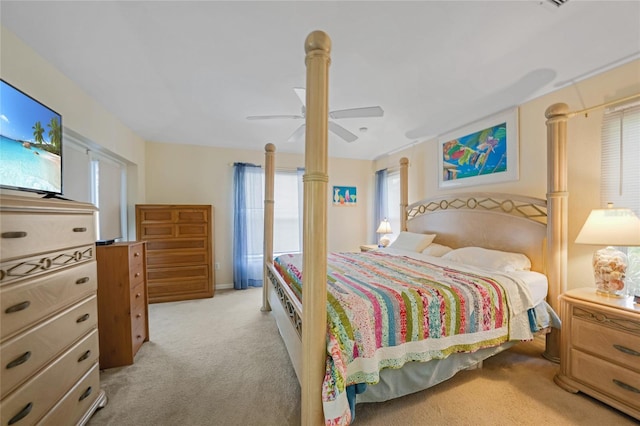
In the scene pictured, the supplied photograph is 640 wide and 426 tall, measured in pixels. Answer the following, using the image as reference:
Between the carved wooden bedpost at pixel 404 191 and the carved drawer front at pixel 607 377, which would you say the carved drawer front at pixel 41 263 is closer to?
the carved drawer front at pixel 607 377

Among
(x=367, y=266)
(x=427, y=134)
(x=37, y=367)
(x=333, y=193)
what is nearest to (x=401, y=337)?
(x=367, y=266)

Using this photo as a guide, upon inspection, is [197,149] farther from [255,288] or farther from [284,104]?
[255,288]

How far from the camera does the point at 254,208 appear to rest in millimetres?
4633

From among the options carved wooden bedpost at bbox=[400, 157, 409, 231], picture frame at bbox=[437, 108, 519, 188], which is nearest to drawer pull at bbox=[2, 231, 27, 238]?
picture frame at bbox=[437, 108, 519, 188]

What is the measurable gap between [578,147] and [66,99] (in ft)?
15.3

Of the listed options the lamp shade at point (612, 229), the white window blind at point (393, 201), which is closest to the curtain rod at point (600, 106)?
the lamp shade at point (612, 229)

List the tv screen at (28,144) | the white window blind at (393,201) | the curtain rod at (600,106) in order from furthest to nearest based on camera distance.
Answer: the white window blind at (393,201) < the curtain rod at (600,106) < the tv screen at (28,144)

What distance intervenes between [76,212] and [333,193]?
4.15m

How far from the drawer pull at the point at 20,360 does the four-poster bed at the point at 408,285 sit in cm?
124

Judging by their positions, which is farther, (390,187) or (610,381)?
(390,187)

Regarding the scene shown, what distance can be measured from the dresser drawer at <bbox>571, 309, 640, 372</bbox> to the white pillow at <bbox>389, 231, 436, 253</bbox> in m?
1.66

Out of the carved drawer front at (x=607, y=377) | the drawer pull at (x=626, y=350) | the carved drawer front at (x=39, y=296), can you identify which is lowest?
the carved drawer front at (x=607, y=377)

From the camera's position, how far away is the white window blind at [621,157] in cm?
195

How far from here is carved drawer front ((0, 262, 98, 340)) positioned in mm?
1041
